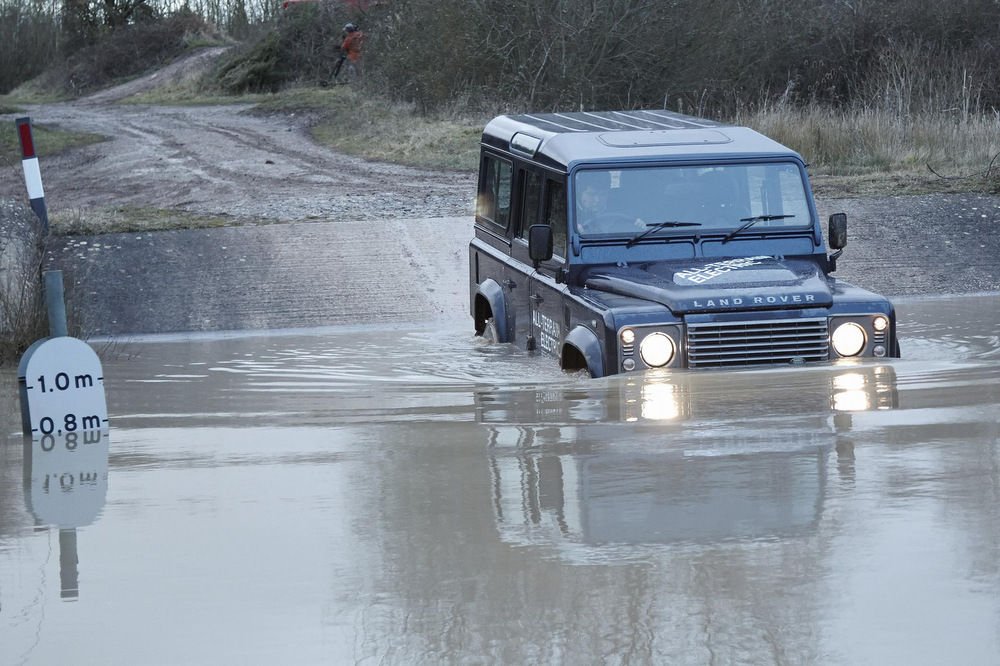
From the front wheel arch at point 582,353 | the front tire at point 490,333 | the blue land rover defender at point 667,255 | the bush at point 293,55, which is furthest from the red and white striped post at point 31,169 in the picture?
the bush at point 293,55

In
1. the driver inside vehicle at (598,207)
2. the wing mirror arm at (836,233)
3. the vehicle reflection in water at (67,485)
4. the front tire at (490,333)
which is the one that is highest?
the driver inside vehicle at (598,207)

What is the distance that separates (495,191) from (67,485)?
5208 mm

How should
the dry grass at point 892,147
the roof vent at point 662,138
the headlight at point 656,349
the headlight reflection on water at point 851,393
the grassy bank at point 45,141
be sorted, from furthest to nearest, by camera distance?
the grassy bank at point 45,141, the dry grass at point 892,147, the roof vent at point 662,138, the headlight at point 656,349, the headlight reflection on water at point 851,393

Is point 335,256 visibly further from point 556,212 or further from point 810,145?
point 810,145

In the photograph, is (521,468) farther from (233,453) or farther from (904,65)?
(904,65)

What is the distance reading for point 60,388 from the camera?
24.5 ft

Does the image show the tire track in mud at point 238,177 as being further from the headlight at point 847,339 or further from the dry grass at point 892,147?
the headlight at point 847,339

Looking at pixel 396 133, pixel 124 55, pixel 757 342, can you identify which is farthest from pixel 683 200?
pixel 124 55

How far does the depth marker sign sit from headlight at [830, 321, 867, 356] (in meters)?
3.93

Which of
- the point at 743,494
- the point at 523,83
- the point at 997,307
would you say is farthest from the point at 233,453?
the point at 523,83

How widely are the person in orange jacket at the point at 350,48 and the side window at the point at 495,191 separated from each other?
85.7 feet

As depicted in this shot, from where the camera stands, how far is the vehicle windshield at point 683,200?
30.4 ft

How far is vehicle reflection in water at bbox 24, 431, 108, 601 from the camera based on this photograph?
17.6 feet

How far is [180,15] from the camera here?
174 ft
